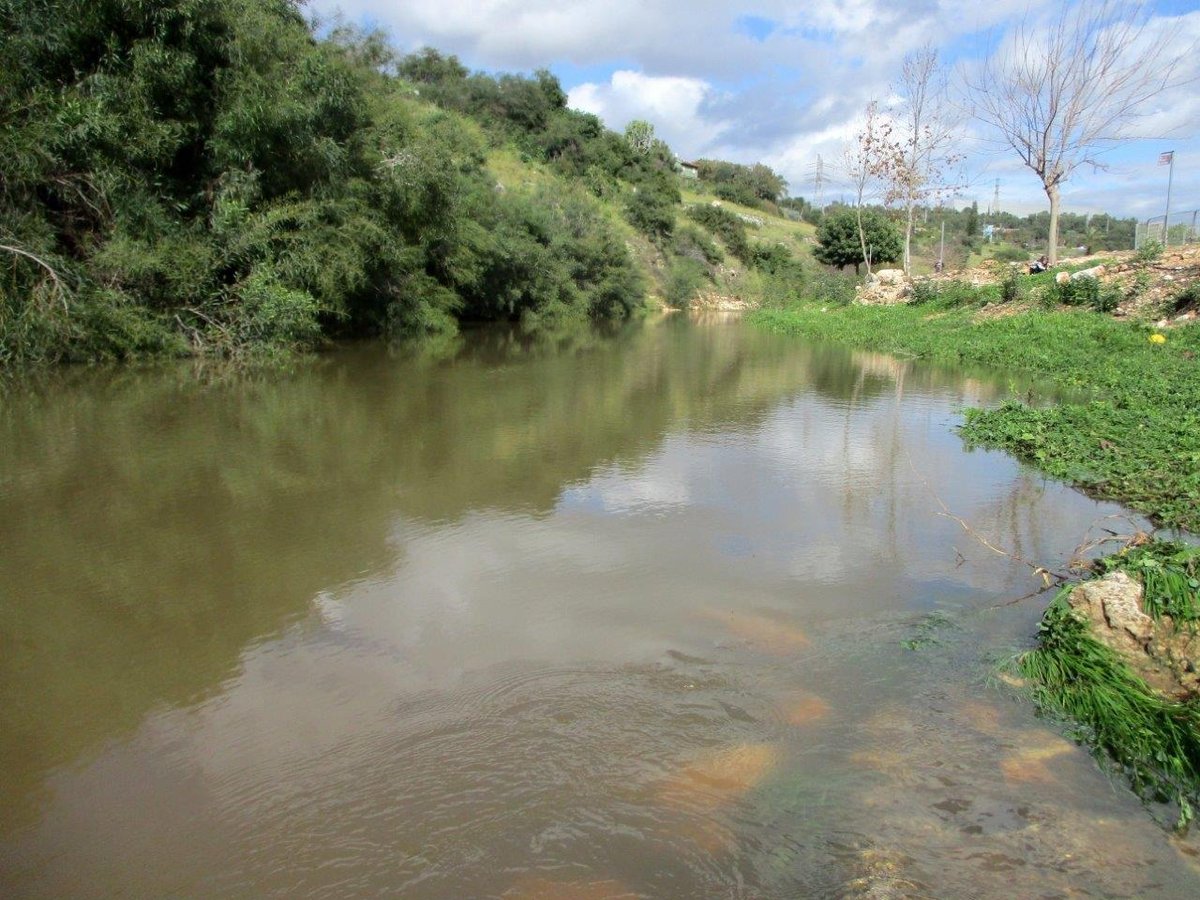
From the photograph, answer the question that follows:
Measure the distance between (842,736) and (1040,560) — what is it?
3006 millimetres

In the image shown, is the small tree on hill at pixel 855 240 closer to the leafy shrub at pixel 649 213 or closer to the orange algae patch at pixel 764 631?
the leafy shrub at pixel 649 213

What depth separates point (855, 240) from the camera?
48969mm

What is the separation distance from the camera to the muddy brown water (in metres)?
3.08

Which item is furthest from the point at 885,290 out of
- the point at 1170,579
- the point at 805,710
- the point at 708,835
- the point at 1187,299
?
the point at 708,835

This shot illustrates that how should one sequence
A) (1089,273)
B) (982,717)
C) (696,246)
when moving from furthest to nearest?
(696,246) < (1089,273) < (982,717)

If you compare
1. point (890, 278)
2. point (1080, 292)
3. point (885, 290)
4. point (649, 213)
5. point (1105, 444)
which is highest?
point (649, 213)

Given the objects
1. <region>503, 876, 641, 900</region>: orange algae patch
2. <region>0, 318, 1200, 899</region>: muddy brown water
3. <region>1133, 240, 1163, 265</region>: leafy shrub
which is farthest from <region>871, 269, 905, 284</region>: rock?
<region>503, 876, 641, 900</region>: orange algae patch

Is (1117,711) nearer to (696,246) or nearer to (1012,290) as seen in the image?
(1012,290)

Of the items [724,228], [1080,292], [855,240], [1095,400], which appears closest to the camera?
[1095,400]

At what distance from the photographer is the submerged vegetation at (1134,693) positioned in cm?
349

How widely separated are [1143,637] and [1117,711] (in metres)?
0.46

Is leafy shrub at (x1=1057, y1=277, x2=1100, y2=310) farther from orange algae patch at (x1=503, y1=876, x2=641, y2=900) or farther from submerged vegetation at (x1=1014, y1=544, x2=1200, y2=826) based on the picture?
orange algae patch at (x1=503, y1=876, x2=641, y2=900)

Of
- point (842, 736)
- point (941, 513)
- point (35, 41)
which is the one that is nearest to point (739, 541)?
point (941, 513)

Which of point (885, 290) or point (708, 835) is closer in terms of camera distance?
point (708, 835)
